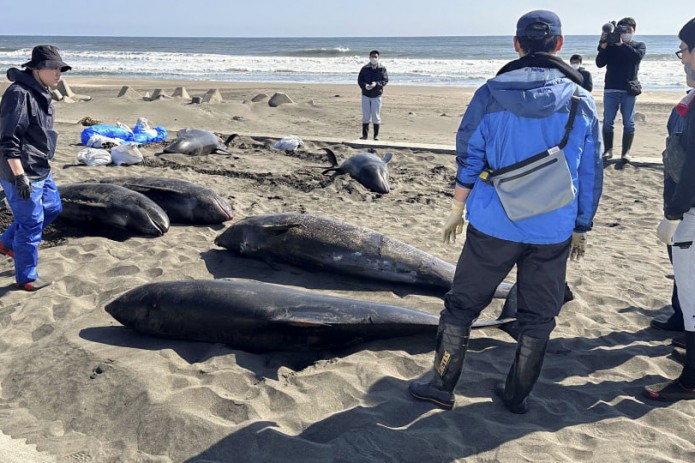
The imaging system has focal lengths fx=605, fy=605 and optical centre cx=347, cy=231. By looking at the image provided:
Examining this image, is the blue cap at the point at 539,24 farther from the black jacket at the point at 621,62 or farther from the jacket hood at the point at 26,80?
the black jacket at the point at 621,62

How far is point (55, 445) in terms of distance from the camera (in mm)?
3432

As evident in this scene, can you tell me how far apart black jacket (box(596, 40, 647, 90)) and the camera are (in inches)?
4.1

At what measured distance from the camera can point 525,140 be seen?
329 centimetres

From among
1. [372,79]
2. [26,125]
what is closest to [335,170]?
[372,79]

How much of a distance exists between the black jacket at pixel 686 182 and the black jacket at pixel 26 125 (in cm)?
491

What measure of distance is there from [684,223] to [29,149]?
5102 millimetres

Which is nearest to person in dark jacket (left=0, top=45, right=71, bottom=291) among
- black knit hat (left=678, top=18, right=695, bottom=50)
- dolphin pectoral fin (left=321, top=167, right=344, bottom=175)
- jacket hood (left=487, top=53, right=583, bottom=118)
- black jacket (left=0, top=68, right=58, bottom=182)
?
black jacket (left=0, top=68, right=58, bottom=182)

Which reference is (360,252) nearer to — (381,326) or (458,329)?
(381,326)

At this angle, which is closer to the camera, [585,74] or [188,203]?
[188,203]

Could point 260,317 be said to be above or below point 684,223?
below

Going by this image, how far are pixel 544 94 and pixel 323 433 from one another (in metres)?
2.29

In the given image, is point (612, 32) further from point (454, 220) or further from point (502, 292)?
point (454, 220)

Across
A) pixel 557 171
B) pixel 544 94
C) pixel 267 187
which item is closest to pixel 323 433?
pixel 557 171

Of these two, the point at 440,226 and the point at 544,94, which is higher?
the point at 544,94
